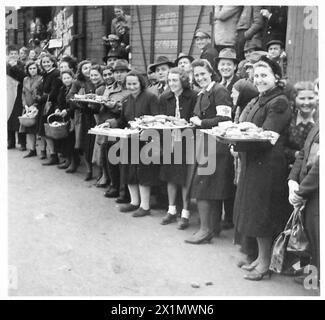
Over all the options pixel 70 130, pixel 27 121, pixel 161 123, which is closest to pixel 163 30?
pixel 70 130

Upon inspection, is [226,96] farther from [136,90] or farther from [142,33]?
[142,33]

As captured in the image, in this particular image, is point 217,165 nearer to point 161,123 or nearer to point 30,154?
point 161,123

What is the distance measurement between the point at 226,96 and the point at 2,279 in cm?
208

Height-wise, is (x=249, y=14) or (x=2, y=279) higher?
(x=249, y=14)

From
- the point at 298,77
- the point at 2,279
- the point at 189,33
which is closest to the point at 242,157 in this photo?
the point at 298,77

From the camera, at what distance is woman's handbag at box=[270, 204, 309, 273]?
9.98ft

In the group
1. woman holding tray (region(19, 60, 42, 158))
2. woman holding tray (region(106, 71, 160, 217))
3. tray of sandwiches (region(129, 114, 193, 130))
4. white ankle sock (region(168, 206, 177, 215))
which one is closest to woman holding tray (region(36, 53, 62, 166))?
woman holding tray (region(19, 60, 42, 158))

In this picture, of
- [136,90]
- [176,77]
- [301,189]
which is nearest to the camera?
[301,189]

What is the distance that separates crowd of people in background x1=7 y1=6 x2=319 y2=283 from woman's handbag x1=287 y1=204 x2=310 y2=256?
4 cm

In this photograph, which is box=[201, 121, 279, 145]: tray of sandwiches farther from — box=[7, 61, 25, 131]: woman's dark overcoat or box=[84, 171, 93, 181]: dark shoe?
box=[7, 61, 25, 131]: woman's dark overcoat

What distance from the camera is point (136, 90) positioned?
15.1 ft

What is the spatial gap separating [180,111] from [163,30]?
131 inches

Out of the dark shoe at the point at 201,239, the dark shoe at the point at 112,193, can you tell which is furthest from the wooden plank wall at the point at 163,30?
the dark shoe at the point at 201,239

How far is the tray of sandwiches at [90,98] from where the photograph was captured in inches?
199
